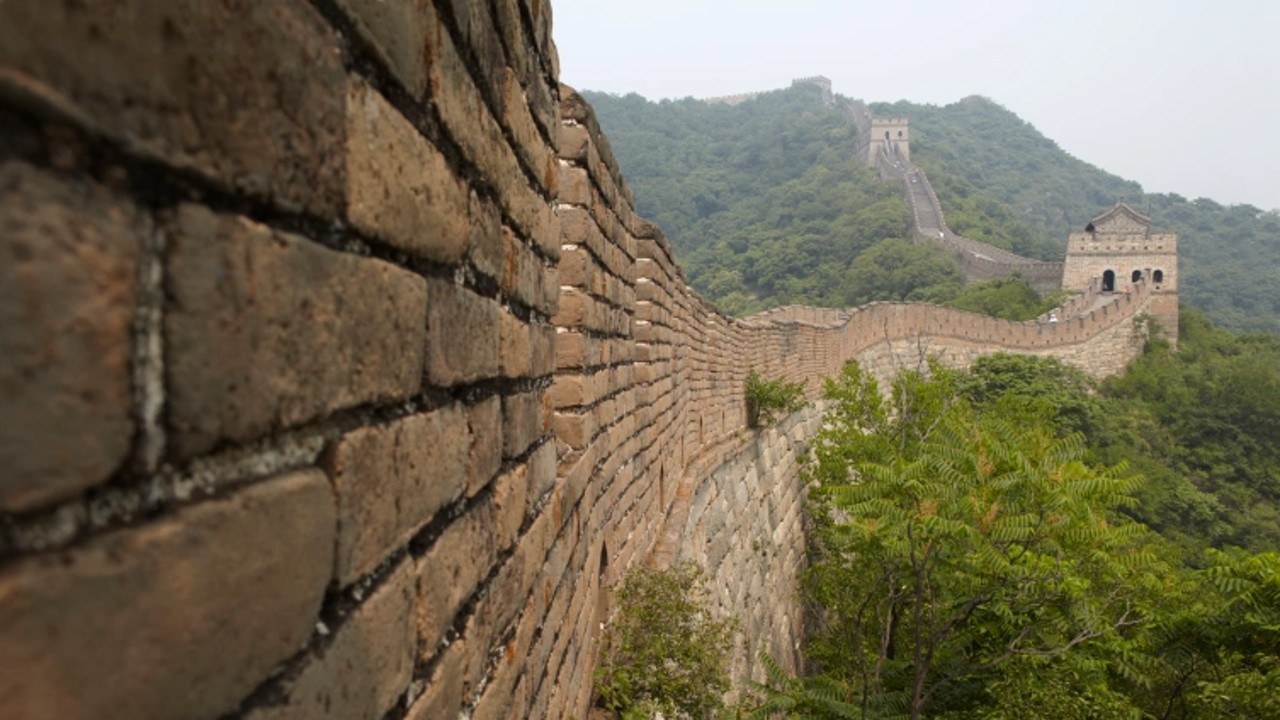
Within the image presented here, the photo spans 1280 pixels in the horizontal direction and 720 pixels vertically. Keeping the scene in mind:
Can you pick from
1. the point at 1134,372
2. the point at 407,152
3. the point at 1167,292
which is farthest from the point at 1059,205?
the point at 407,152

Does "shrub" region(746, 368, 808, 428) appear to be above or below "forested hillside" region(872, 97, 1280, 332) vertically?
below

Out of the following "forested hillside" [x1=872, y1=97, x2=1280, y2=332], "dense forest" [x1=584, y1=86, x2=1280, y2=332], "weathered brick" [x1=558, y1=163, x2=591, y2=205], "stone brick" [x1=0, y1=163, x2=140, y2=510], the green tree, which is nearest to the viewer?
"stone brick" [x1=0, y1=163, x2=140, y2=510]

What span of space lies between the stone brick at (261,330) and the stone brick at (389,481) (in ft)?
0.19

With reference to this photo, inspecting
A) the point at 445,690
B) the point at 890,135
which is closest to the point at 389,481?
the point at 445,690

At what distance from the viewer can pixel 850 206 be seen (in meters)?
59.8

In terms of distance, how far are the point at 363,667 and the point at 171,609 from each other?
37 centimetres

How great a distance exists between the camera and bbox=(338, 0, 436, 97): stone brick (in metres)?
0.89

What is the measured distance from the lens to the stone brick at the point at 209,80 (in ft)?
1.59

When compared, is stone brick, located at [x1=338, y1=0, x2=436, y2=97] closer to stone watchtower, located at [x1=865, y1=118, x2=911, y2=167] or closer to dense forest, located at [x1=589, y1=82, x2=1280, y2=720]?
dense forest, located at [x1=589, y1=82, x2=1280, y2=720]

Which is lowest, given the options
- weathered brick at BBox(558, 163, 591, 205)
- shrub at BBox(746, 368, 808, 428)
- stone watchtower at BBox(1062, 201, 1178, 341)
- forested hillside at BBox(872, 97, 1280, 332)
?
shrub at BBox(746, 368, 808, 428)

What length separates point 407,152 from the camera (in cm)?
103

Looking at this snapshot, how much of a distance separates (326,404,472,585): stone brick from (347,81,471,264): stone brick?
23 centimetres

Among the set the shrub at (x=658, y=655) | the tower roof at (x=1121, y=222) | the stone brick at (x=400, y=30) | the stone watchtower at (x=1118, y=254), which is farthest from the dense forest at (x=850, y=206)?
the stone brick at (x=400, y=30)

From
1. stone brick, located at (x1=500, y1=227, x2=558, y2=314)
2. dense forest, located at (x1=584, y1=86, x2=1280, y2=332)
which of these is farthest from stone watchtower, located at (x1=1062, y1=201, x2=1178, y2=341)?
stone brick, located at (x1=500, y1=227, x2=558, y2=314)
